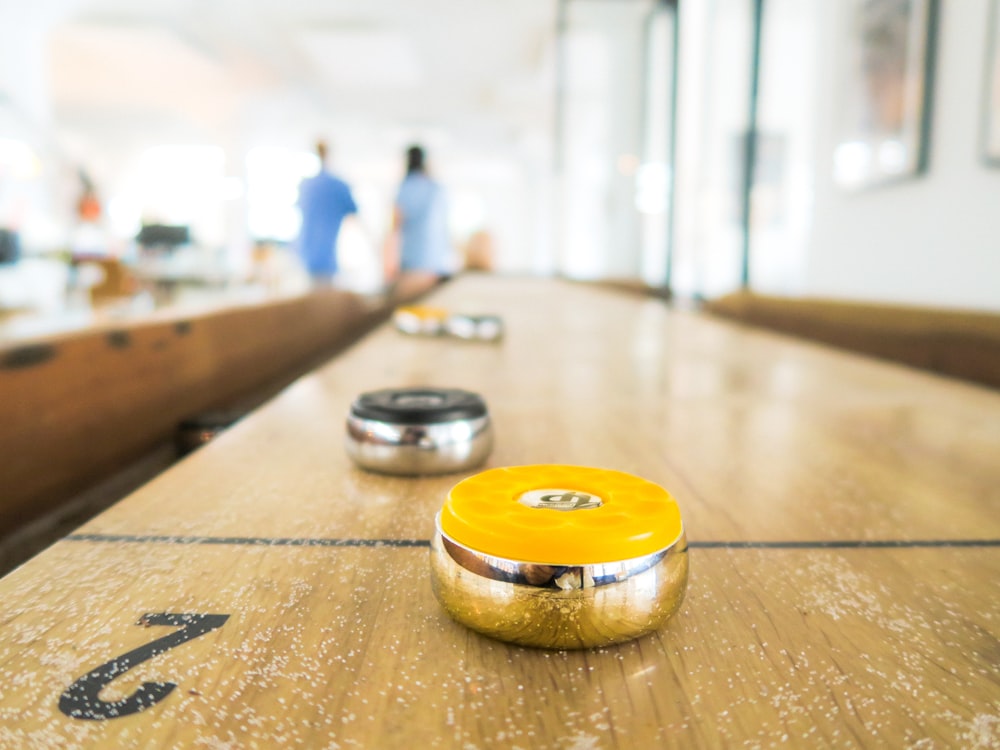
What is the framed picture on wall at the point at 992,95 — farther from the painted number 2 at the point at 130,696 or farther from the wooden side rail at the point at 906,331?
the painted number 2 at the point at 130,696

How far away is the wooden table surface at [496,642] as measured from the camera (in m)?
0.23

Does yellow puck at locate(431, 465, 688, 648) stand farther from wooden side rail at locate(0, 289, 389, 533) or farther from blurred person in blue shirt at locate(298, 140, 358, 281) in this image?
blurred person in blue shirt at locate(298, 140, 358, 281)

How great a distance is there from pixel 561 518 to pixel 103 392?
759mm

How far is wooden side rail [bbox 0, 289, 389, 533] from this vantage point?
28.0 inches

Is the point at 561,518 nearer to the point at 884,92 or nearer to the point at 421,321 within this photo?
the point at 421,321

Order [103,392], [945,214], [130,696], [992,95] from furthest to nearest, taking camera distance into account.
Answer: [945,214], [992,95], [103,392], [130,696]

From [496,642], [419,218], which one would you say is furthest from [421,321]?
[419,218]

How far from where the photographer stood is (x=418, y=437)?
48 centimetres

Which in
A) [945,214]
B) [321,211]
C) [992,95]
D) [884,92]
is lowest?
[945,214]

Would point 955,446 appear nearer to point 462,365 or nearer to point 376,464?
point 376,464

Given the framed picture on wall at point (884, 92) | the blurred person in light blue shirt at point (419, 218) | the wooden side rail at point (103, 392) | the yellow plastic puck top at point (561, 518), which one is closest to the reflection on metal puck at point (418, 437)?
the yellow plastic puck top at point (561, 518)

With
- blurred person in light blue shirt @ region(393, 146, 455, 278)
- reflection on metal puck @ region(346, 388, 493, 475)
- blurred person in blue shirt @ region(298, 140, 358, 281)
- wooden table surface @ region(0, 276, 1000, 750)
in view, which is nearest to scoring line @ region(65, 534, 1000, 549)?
wooden table surface @ region(0, 276, 1000, 750)

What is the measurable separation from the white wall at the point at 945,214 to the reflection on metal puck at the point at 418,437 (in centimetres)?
223

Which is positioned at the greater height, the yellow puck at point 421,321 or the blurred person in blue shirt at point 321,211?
the blurred person in blue shirt at point 321,211
